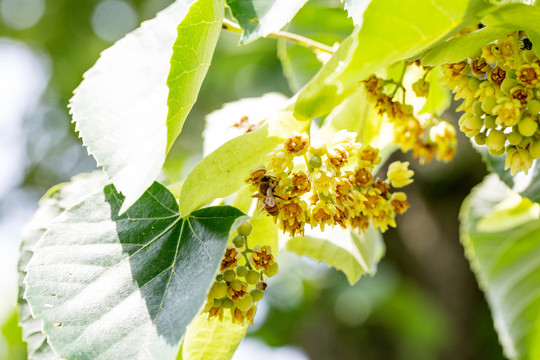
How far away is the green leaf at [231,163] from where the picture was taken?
707 millimetres

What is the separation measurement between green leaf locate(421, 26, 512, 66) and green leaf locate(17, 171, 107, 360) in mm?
685

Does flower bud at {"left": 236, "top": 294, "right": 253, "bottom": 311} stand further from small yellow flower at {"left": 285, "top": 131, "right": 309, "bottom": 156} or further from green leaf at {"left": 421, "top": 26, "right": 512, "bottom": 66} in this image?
green leaf at {"left": 421, "top": 26, "right": 512, "bottom": 66}

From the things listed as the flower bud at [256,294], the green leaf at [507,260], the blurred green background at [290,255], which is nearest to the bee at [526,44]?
the flower bud at [256,294]

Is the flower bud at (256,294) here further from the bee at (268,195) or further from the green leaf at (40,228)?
the green leaf at (40,228)

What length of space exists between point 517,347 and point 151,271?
1.12m

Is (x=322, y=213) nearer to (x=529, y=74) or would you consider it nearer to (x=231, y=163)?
(x=231, y=163)

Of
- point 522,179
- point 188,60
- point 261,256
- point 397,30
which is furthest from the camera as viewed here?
point 522,179

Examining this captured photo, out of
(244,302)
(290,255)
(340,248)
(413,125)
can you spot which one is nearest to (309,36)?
(413,125)

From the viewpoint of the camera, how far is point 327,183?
0.72 m

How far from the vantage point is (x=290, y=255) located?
3.30 m

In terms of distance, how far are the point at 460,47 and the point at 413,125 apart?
29cm

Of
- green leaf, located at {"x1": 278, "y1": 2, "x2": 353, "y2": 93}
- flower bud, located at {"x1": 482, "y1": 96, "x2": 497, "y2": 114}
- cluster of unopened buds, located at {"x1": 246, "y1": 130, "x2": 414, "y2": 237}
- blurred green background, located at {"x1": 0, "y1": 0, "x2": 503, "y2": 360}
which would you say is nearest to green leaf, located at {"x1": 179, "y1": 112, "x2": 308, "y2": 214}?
cluster of unopened buds, located at {"x1": 246, "y1": 130, "x2": 414, "y2": 237}

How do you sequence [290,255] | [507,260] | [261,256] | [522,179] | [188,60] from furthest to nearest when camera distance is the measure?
[290,255], [507,260], [522,179], [261,256], [188,60]

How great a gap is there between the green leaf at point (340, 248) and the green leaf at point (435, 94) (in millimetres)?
242
